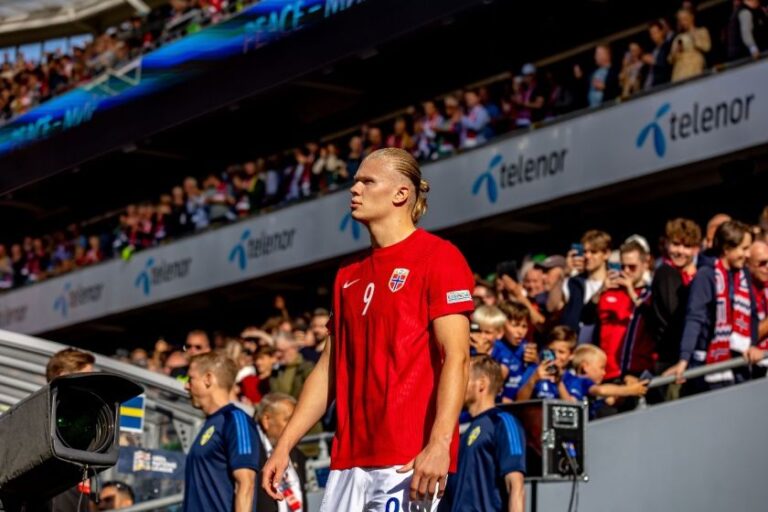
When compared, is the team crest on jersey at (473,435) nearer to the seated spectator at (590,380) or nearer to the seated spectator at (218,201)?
the seated spectator at (590,380)

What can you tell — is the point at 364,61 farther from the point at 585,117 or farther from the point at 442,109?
the point at 585,117

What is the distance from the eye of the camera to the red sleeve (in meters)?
4.61

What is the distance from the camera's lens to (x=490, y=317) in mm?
9352

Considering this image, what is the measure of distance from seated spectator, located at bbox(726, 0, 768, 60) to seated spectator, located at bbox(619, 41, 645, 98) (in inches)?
54.4

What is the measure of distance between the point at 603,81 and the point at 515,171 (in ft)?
6.26

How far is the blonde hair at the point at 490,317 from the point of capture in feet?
30.6

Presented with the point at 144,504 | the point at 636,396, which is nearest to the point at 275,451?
the point at 636,396

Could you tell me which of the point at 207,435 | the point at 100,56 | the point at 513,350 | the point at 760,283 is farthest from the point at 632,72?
the point at 100,56

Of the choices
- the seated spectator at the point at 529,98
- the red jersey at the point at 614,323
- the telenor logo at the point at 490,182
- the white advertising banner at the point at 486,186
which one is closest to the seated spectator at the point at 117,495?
the red jersey at the point at 614,323

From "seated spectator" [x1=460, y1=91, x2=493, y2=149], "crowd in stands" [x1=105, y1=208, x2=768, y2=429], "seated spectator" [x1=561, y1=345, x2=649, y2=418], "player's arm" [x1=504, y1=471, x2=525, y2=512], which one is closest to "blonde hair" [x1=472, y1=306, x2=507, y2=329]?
"crowd in stands" [x1=105, y1=208, x2=768, y2=429]

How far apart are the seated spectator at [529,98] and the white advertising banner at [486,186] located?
0.72ft

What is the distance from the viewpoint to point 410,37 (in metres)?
20.3

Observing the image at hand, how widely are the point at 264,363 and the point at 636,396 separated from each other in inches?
156

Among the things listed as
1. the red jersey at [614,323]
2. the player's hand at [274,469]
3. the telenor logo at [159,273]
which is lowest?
the player's hand at [274,469]
